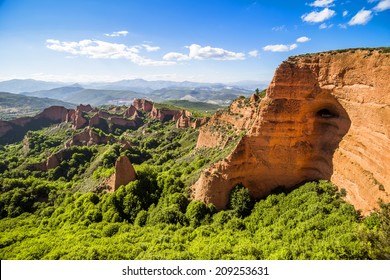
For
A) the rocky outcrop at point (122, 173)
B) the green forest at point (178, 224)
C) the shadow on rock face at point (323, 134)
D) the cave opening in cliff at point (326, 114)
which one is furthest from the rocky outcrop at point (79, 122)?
the cave opening in cliff at point (326, 114)

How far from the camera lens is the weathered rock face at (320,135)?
974 inches

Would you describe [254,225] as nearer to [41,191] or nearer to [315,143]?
[315,143]

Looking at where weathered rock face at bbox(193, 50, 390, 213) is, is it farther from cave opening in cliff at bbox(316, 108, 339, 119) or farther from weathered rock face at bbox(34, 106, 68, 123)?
weathered rock face at bbox(34, 106, 68, 123)

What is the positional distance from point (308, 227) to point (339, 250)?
5677 mm

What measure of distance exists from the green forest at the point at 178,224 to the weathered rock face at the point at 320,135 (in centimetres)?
175

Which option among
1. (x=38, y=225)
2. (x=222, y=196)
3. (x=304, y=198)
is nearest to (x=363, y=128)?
(x=304, y=198)

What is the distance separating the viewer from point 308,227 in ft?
82.3

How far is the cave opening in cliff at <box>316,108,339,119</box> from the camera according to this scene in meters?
31.3

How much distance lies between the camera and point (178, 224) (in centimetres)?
3353

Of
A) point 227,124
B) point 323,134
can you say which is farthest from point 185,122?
point 323,134

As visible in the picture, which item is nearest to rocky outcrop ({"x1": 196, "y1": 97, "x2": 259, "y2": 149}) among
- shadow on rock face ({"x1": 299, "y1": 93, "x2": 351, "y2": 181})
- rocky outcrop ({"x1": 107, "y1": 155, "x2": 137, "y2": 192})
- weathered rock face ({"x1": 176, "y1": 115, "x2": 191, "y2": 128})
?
shadow on rock face ({"x1": 299, "y1": 93, "x2": 351, "y2": 181})

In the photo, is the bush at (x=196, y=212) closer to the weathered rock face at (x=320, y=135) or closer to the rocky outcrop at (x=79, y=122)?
the weathered rock face at (x=320, y=135)

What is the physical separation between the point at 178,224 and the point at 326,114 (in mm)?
22370

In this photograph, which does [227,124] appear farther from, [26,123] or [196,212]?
[26,123]
